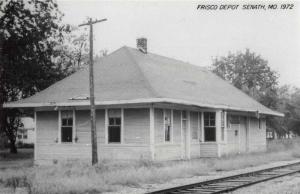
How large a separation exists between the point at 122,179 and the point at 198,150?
12.4 meters

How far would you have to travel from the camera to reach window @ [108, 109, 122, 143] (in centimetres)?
2316

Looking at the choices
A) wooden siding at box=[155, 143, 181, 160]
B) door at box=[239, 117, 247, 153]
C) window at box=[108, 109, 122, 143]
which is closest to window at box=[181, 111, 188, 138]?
wooden siding at box=[155, 143, 181, 160]

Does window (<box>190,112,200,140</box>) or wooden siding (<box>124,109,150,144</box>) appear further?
window (<box>190,112,200,140</box>)

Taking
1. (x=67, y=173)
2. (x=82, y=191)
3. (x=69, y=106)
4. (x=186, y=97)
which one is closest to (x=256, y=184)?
(x=82, y=191)

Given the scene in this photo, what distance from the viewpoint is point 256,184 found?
14.3m

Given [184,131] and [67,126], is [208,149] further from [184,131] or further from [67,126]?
[67,126]

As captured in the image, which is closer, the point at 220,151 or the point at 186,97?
the point at 186,97

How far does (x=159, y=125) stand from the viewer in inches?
907

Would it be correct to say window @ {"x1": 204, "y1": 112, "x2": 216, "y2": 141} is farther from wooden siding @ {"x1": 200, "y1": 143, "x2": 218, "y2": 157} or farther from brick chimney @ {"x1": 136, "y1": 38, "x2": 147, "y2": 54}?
brick chimney @ {"x1": 136, "y1": 38, "x2": 147, "y2": 54}

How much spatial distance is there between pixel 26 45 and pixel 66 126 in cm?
847

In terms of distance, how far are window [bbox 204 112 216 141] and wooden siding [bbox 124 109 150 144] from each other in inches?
227

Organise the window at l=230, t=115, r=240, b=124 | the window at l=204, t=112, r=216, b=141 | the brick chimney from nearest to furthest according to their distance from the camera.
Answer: the window at l=204, t=112, r=216, b=141, the brick chimney, the window at l=230, t=115, r=240, b=124

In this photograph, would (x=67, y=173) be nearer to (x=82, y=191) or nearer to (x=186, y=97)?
(x=82, y=191)

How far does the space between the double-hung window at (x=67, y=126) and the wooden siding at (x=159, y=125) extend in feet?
14.2
